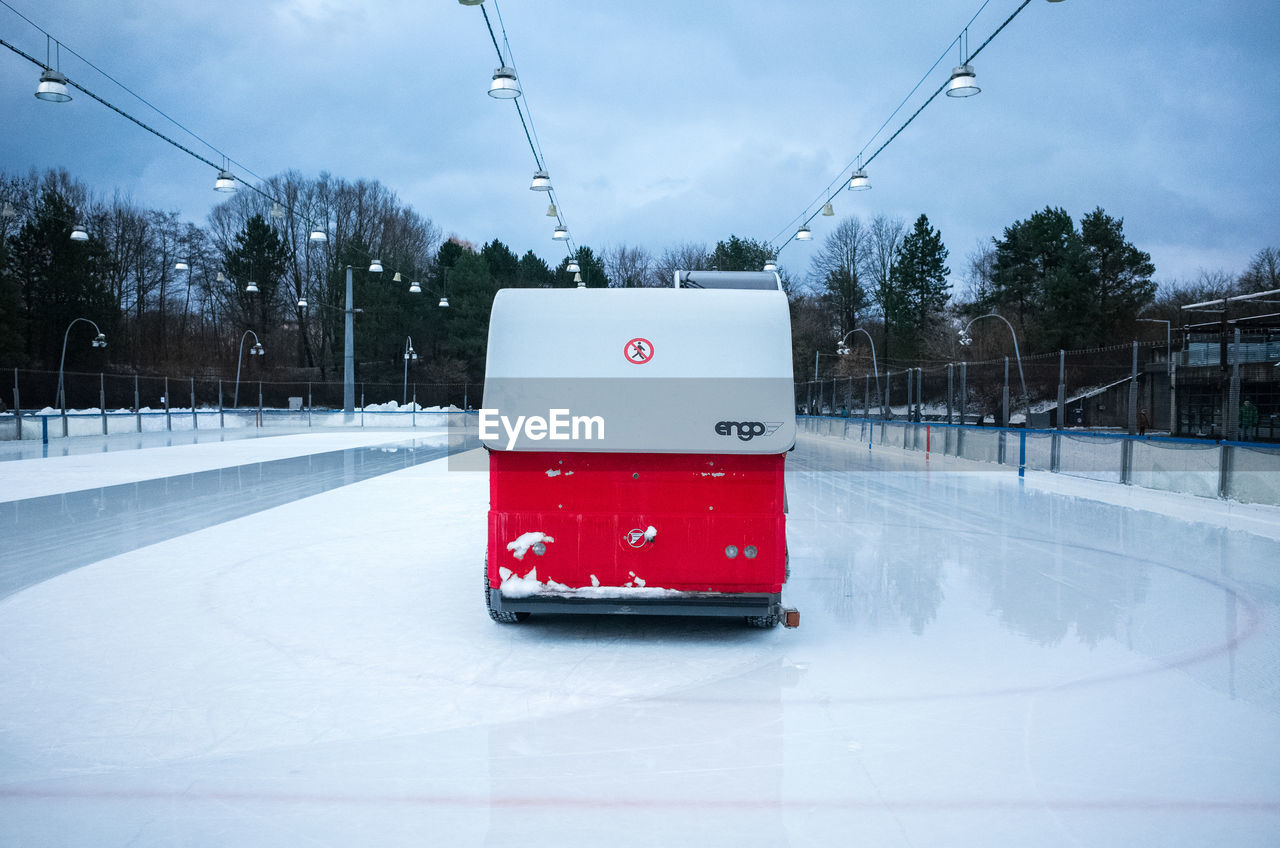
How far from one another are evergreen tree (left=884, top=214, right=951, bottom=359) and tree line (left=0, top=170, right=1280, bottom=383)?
0.43ft

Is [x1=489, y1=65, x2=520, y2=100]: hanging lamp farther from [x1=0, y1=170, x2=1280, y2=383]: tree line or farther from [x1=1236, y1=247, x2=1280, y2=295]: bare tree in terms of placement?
[x1=1236, y1=247, x2=1280, y2=295]: bare tree

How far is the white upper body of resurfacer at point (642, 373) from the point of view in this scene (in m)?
6.17

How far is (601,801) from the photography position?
3.82 meters

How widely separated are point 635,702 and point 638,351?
238cm

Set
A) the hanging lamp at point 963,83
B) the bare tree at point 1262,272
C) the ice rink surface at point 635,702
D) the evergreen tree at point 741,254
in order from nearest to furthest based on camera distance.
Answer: the ice rink surface at point 635,702 < the hanging lamp at point 963,83 < the bare tree at point 1262,272 < the evergreen tree at point 741,254

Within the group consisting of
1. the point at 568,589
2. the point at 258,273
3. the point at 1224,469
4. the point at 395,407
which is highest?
the point at 258,273

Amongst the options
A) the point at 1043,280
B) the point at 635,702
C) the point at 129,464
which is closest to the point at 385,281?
the point at 1043,280

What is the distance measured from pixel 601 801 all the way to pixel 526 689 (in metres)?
1.66

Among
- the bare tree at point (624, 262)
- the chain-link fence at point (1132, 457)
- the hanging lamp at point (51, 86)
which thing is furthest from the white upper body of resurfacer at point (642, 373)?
the bare tree at point (624, 262)

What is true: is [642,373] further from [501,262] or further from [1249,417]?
[501,262]

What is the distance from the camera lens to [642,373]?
248 inches

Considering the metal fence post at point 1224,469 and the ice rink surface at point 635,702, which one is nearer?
the ice rink surface at point 635,702

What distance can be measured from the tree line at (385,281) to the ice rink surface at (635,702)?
50.6m

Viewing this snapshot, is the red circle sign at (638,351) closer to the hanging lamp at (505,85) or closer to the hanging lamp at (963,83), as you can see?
the hanging lamp at (963,83)
